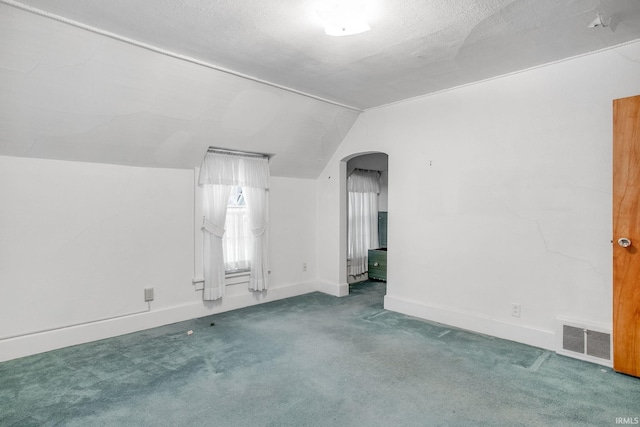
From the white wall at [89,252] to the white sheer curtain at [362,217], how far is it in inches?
95.5

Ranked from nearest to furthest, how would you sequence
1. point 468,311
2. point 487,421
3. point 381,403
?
1. point 487,421
2. point 381,403
3. point 468,311

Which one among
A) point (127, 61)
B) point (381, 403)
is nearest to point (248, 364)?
point (381, 403)

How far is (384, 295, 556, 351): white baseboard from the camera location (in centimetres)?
324

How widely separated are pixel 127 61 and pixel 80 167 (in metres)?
1.20

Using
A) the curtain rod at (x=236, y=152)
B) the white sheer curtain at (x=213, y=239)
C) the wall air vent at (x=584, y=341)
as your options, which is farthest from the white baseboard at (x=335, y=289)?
the wall air vent at (x=584, y=341)

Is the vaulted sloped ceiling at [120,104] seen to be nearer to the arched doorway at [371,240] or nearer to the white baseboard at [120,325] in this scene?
the white baseboard at [120,325]

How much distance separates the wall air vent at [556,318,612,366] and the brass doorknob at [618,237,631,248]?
71cm

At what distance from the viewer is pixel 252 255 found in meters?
4.61

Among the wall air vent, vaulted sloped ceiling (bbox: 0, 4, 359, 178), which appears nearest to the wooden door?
the wall air vent

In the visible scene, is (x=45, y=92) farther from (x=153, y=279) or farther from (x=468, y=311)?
(x=468, y=311)

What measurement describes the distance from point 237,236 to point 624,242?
3.90 m

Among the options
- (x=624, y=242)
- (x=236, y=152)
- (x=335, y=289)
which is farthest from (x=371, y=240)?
(x=624, y=242)

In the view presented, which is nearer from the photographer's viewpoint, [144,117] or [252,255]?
[144,117]

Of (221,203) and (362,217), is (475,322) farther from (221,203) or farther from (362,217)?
(221,203)
